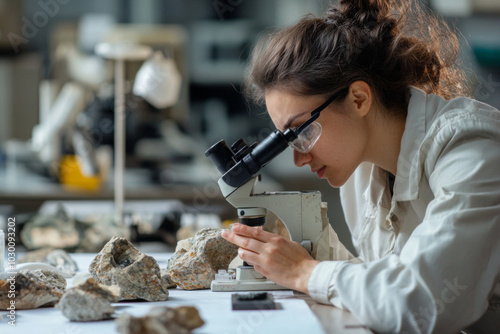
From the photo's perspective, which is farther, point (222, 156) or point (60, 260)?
point (60, 260)

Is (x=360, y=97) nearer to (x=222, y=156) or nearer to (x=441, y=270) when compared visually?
(x=222, y=156)

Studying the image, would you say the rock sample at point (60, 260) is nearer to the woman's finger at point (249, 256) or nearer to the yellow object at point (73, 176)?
the woman's finger at point (249, 256)

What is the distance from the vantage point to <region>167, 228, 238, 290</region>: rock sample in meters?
1.40

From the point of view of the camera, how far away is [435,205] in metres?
1.12

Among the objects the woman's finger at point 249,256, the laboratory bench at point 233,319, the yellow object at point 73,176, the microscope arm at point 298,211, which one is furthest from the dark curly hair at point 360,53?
the yellow object at point 73,176

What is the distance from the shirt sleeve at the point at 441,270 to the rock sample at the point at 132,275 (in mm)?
336

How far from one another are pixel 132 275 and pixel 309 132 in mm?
510

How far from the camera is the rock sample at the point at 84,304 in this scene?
1.05 metres

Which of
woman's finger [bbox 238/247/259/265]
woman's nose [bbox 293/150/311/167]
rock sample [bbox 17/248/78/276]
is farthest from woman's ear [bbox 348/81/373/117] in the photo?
rock sample [bbox 17/248/78/276]

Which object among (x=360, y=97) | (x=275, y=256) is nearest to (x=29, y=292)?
(x=275, y=256)

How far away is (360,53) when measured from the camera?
4.60 ft

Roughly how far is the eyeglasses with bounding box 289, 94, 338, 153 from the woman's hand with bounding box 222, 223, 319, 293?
221 millimetres

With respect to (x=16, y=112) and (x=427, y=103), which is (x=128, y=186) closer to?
(x=16, y=112)

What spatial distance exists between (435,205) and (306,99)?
402mm
